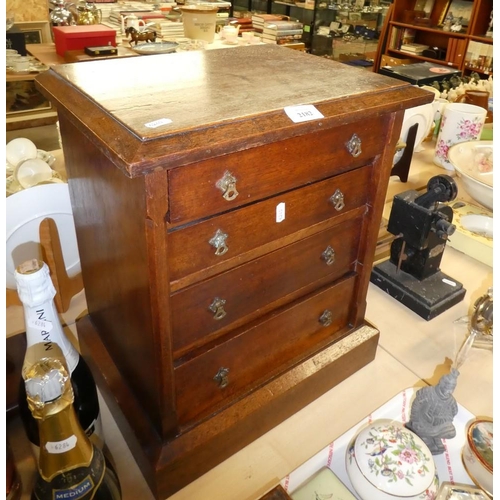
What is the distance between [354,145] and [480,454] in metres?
0.44

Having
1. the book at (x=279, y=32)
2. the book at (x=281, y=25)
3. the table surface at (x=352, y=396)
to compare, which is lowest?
the table surface at (x=352, y=396)

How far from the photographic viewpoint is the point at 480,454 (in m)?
0.63

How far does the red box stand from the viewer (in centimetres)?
211

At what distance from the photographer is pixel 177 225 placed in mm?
567

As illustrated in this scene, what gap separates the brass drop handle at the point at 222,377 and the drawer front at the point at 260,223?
0.65 ft

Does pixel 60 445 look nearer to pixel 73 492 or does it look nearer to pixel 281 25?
pixel 73 492

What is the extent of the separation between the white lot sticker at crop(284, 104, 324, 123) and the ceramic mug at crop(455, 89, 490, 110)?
1.16 metres

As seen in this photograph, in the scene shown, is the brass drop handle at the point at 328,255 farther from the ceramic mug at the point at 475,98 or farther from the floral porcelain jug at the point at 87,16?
the floral porcelain jug at the point at 87,16

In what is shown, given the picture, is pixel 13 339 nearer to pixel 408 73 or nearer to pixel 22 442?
pixel 22 442

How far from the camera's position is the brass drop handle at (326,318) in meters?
0.86

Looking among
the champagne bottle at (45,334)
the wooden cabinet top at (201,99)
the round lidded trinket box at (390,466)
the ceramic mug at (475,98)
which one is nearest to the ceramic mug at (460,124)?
the ceramic mug at (475,98)

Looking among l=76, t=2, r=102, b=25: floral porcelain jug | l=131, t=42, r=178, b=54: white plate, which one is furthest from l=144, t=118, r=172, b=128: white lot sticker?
l=76, t=2, r=102, b=25: floral porcelain jug

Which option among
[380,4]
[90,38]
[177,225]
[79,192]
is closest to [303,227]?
[177,225]

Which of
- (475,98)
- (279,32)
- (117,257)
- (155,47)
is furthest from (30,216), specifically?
(279,32)
